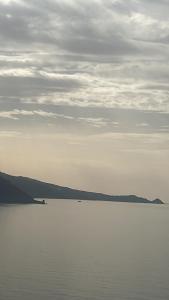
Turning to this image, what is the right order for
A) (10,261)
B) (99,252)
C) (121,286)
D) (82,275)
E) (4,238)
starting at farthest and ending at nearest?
(4,238) < (99,252) < (10,261) < (82,275) < (121,286)

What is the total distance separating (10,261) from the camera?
364 ft

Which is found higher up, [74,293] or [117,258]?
[117,258]

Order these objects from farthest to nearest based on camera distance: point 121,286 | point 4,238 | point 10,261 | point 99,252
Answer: point 4,238, point 99,252, point 10,261, point 121,286

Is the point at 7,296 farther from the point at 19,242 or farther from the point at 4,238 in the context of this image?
the point at 4,238

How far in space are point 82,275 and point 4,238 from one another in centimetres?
6881

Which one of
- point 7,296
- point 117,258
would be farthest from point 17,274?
point 117,258

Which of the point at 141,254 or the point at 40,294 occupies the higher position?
the point at 141,254

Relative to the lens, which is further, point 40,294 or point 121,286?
point 121,286

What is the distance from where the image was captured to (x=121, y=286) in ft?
293

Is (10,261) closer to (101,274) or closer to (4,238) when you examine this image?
(101,274)

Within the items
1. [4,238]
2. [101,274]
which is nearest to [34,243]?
[4,238]

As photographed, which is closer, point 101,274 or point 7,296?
point 7,296

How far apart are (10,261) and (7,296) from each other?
1370 inches

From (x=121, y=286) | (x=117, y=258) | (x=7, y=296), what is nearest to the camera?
(x=7, y=296)
